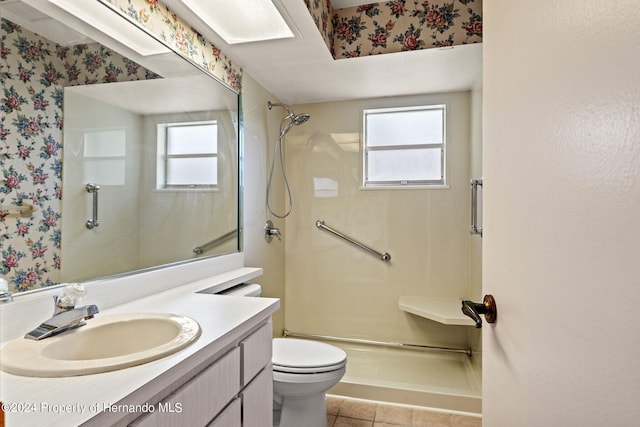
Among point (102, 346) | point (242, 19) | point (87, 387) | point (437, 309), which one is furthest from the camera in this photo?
point (437, 309)

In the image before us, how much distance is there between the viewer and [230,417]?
0.99 meters

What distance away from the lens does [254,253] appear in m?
2.37

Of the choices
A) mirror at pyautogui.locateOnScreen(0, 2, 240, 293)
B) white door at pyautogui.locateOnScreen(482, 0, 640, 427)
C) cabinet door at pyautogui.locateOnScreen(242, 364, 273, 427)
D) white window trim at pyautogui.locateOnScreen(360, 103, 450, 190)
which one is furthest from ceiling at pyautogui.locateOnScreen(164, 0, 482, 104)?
cabinet door at pyautogui.locateOnScreen(242, 364, 273, 427)

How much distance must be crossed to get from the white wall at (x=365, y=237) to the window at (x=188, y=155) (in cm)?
117

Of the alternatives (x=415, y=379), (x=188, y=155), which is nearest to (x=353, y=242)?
(x=415, y=379)

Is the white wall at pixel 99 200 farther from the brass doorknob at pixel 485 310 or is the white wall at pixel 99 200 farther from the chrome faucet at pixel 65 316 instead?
the brass doorknob at pixel 485 310

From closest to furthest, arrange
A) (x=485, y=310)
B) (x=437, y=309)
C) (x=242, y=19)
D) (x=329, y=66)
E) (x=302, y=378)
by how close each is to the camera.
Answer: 1. (x=485, y=310)
2. (x=302, y=378)
3. (x=242, y=19)
4. (x=329, y=66)
5. (x=437, y=309)

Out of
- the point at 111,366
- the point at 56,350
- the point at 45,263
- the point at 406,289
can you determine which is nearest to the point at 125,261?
the point at 45,263

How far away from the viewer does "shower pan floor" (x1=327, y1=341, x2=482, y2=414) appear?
2.06 metres

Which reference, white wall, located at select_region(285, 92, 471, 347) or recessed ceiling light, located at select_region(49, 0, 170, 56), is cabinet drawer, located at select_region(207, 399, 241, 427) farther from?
white wall, located at select_region(285, 92, 471, 347)

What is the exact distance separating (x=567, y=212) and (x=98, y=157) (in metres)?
1.34

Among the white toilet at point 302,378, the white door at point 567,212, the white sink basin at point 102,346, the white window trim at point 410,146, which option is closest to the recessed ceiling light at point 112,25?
the white sink basin at point 102,346

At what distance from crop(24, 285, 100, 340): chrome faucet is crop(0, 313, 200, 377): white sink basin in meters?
0.02

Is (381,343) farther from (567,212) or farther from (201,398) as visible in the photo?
(567,212)
